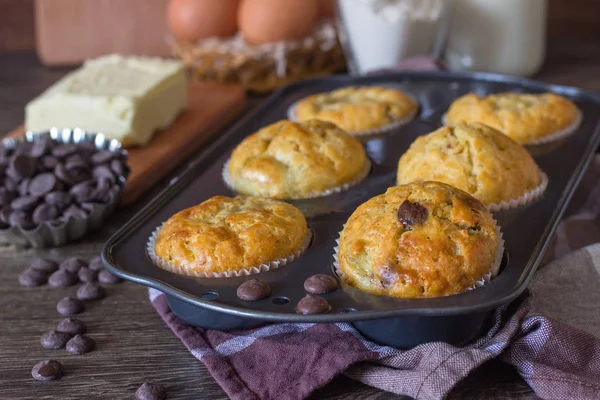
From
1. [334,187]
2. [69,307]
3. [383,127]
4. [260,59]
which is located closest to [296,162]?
[334,187]

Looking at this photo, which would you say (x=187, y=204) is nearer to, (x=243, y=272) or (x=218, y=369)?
(x=243, y=272)

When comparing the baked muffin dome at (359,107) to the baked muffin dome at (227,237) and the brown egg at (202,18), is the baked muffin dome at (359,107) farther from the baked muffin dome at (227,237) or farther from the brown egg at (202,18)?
the brown egg at (202,18)

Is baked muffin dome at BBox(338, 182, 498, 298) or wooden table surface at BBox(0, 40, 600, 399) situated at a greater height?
baked muffin dome at BBox(338, 182, 498, 298)

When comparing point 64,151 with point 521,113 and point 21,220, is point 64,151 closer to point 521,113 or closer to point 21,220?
point 21,220

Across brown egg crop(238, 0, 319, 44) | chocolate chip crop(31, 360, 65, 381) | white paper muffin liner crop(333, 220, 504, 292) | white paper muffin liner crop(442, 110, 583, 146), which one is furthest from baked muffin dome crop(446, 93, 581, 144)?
chocolate chip crop(31, 360, 65, 381)

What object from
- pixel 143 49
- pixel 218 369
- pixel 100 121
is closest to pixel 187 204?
pixel 218 369

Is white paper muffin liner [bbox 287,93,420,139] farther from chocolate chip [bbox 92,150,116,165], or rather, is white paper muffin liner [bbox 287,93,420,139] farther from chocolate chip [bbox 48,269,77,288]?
chocolate chip [bbox 48,269,77,288]

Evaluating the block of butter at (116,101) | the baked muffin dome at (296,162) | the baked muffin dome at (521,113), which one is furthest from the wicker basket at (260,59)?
the baked muffin dome at (296,162)
